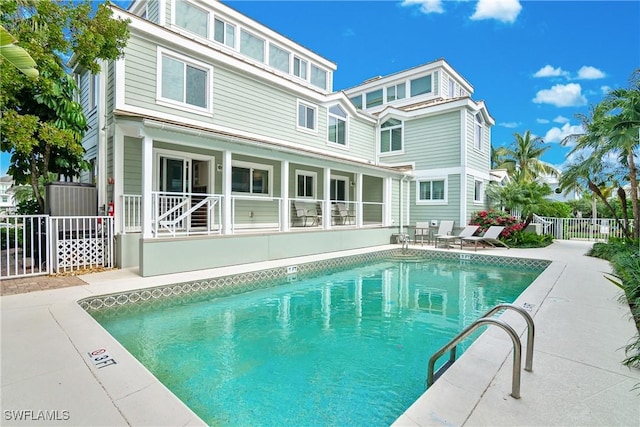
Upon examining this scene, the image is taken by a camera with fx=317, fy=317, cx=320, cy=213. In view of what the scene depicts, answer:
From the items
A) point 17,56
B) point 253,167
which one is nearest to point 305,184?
point 253,167

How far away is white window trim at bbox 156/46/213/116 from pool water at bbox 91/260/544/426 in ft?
21.8

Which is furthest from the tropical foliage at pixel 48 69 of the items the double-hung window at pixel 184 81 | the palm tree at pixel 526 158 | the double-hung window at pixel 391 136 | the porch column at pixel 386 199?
the palm tree at pixel 526 158

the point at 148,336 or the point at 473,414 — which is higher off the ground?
the point at 473,414

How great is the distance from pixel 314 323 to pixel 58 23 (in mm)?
9431

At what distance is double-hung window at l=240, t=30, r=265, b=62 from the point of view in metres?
14.2

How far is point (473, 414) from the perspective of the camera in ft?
8.44

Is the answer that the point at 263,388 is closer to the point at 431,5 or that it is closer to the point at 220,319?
the point at 220,319

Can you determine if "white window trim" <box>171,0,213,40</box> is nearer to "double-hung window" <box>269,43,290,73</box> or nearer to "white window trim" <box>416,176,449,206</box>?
"double-hung window" <box>269,43,290,73</box>

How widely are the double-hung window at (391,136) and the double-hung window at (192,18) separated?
10.5 meters

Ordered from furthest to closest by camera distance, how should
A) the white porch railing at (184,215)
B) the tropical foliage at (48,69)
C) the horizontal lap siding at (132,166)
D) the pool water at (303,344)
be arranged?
1. the horizontal lap siding at (132,166)
2. the white porch railing at (184,215)
3. the tropical foliage at (48,69)
4. the pool water at (303,344)

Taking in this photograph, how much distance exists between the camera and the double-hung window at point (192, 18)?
12.2 m

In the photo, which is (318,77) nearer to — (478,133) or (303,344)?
(478,133)

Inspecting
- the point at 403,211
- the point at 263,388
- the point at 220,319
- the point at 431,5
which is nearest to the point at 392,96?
the point at 431,5

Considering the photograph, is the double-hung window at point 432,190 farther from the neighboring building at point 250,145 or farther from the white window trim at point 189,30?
the white window trim at point 189,30
